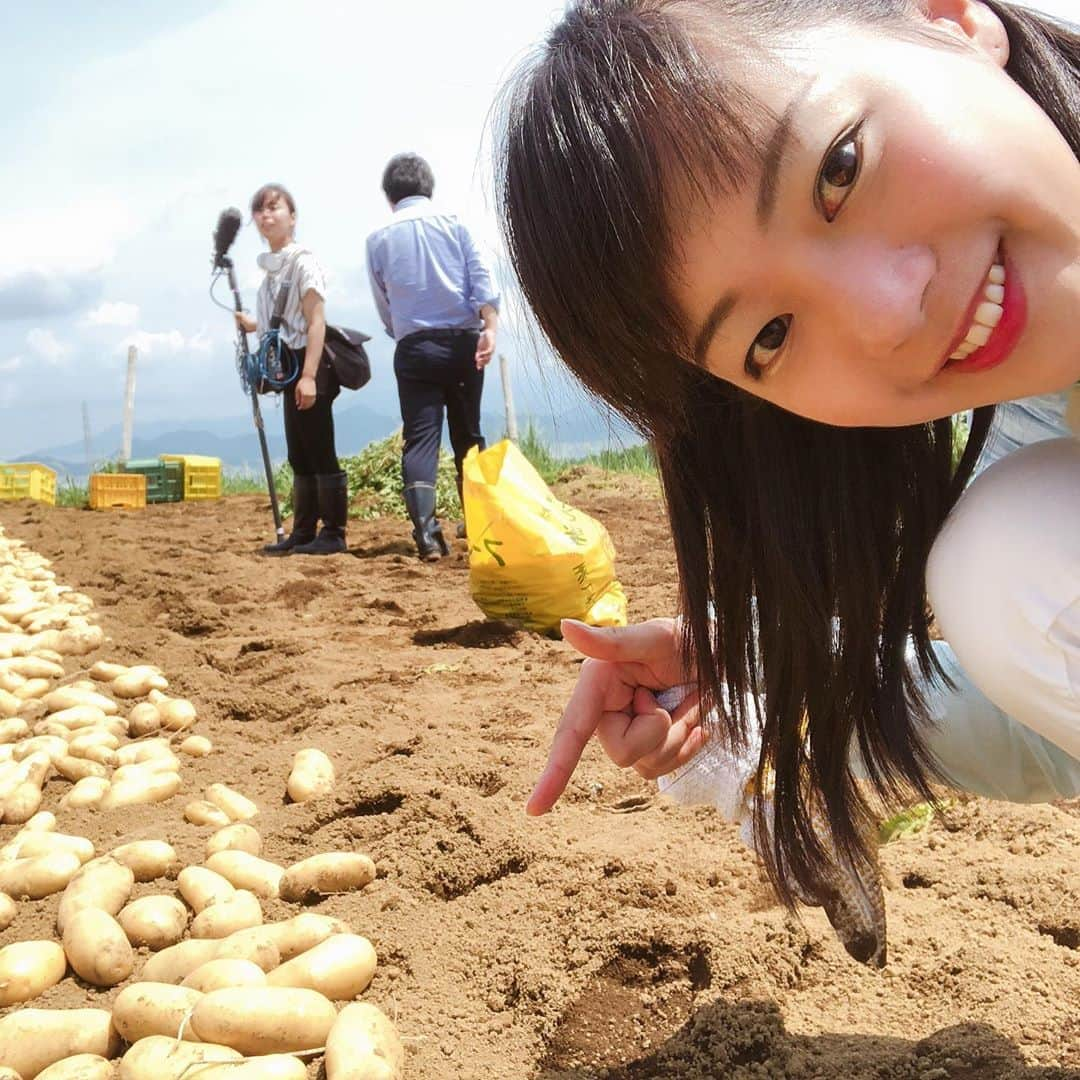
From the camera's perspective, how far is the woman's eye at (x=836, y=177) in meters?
1.07

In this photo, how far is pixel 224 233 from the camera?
21.5ft

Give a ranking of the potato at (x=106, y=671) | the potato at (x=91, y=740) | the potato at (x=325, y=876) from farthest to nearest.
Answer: the potato at (x=106, y=671) → the potato at (x=91, y=740) → the potato at (x=325, y=876)

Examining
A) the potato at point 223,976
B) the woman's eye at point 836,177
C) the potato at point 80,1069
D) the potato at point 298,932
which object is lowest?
the potato at point 80,1069

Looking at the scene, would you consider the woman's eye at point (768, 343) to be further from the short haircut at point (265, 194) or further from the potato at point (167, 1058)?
the short haircut at point (265, 194)

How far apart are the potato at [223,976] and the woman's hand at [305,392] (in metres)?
4.18

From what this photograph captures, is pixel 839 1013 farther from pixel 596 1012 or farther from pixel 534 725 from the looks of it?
pixel 534 725

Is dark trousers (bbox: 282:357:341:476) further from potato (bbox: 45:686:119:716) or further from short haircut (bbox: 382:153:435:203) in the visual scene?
potato (bbox: 45:686:119:716)

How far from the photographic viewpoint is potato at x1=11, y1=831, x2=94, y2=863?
194 centimetres

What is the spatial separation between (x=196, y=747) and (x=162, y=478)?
723 cm

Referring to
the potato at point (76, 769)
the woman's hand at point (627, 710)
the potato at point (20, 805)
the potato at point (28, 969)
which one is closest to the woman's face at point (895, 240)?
the woman's hand at point (627, 710)

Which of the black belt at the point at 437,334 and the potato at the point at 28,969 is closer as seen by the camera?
the potato at the point at 28,969

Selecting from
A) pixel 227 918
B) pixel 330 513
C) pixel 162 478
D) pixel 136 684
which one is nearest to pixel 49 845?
pixel 227 918


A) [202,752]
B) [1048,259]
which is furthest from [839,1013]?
[202,752]

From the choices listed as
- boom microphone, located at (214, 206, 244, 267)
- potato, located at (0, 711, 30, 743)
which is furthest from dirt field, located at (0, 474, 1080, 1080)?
boom microphone, located at (214, 206, 244, 267)
